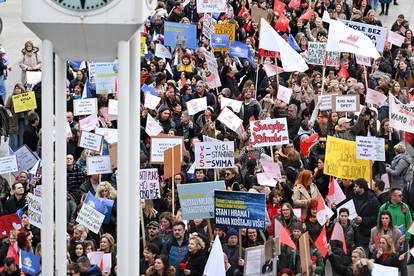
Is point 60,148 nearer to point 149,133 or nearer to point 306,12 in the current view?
point 149,133

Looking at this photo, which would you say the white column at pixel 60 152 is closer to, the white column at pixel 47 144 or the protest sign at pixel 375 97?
the white column at pixel 47 144

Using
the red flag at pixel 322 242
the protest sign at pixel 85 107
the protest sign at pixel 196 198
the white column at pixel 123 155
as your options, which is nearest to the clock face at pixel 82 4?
the white column at pixel 123 155

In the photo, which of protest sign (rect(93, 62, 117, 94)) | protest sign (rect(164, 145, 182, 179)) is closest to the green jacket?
protest sign (rect(164, 145, 182, 179))

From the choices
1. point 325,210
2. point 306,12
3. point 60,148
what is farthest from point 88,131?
point 306,12

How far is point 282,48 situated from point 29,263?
7.93 m

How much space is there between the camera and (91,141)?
54.7ft

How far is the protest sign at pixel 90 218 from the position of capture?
14.2m

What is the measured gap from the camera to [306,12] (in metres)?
27.7

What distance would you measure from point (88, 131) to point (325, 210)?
425 centimetres

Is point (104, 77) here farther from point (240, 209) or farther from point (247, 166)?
point (240, 209)

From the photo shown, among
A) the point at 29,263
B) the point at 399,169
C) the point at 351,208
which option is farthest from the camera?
the point at 399,169

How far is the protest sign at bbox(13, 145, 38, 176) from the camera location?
16812 millimetres

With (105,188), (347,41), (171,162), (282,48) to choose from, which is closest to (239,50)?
(282,48)

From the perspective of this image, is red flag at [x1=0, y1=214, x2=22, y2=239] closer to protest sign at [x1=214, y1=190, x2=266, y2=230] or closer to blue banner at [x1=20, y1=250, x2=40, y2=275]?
blue banner at [x1=20, y1=250, x2=40, y2=275]
